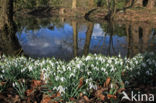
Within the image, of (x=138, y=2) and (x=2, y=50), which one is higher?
(x=138, y=2)

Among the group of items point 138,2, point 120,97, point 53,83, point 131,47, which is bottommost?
point 131,47

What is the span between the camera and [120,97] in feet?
8.48

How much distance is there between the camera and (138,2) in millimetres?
23234

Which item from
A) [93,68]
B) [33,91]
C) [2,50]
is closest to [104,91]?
[93,68]

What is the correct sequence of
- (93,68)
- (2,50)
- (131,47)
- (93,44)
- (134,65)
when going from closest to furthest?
(93,68)
(134,65)
(2,50)
(131,47)
(93,44)

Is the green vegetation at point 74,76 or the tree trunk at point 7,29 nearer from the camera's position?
the green vegetation at point 74,76

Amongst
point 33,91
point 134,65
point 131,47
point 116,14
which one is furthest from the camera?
point 116,14

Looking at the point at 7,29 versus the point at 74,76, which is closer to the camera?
the point at 74,76

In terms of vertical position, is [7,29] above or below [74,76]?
above

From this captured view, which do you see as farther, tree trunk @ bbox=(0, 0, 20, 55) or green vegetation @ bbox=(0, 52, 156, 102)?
tree trunk @ bbox=(0, 0, 20, 55)

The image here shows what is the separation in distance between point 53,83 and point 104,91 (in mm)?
797

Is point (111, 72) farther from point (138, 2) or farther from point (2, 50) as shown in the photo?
point (138, 2)

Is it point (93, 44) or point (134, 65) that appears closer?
point (134, 65)

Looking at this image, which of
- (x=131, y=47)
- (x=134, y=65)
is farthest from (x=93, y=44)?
(x=134, y=65)
